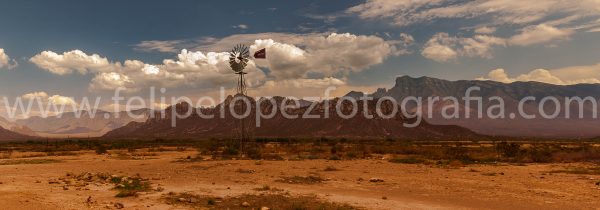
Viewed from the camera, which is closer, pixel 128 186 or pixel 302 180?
pixel 128 186

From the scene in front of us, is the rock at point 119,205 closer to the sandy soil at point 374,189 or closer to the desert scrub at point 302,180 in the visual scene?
the sandy soil at point 374,189

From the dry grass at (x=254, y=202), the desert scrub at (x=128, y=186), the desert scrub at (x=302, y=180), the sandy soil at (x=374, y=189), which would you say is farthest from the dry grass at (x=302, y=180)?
the desert scrub at (x=128, y=186)

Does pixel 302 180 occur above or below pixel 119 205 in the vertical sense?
below

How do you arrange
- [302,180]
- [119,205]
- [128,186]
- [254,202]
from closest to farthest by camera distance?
[119,205] → [254,202] → [128,186] → [302,180]

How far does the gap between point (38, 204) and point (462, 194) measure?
17.6m

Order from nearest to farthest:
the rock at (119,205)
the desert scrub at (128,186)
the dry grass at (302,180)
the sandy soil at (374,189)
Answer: the rock at (119,205) → the sandy soil at (374,189) → the desert scrub at (128,186) → the dry grass at (302,180)

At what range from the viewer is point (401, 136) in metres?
170

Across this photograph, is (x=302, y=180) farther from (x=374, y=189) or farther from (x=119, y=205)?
(x=119, y=205)

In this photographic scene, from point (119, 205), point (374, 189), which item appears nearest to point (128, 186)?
point (119, 205)

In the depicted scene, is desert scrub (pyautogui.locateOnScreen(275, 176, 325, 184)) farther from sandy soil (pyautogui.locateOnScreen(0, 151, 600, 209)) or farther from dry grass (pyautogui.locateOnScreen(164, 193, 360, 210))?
dry grass (pyautogui.locateOnScreen(164, 193, 360, 210))

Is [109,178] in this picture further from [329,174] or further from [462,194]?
[462,194]

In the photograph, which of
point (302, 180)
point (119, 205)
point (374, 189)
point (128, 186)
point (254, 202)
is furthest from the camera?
point (302, 180)

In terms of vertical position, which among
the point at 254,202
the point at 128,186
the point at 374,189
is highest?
the point at 128,186

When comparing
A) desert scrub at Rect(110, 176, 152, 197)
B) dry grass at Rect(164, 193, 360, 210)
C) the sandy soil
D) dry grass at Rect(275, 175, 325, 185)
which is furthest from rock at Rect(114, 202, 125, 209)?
dry grass at Rect(275, 175, 325, 185)
